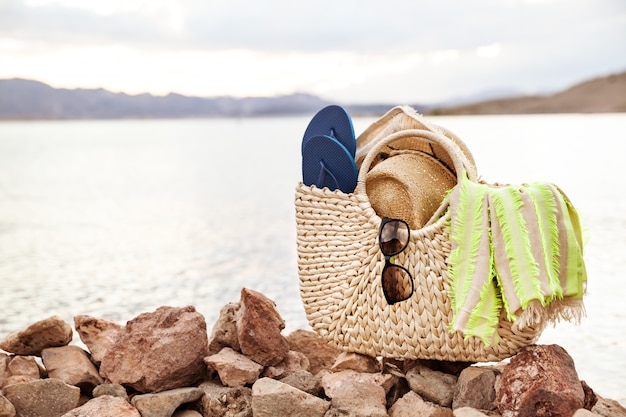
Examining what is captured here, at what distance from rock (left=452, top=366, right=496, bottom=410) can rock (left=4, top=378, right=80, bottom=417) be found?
125 cm

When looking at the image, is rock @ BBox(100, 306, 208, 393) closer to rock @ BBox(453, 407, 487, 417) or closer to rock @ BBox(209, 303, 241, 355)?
rock @ BBox(209, 303, 241, 355)

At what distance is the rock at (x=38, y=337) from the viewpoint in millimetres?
2688

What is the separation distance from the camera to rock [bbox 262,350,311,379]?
2.54m

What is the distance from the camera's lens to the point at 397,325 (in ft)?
8.07

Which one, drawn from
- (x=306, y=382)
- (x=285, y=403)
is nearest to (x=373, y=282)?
(x=306, y=382)

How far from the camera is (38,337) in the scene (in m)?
2.70

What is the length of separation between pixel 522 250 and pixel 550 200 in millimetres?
199

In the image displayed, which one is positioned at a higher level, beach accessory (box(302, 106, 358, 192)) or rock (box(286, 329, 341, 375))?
beach accessory (box(302, 106, 358, 192))

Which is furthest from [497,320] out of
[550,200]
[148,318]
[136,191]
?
[136,191]

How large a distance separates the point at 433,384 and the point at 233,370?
66cm

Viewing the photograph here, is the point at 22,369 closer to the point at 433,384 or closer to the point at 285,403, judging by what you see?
the point at 285,403

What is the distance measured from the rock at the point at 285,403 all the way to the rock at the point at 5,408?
738 mm

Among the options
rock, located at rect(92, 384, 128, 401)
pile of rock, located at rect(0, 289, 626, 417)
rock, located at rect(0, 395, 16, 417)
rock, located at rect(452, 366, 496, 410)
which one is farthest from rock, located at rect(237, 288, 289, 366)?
rock, located at rect(0, 395, 16, 417)

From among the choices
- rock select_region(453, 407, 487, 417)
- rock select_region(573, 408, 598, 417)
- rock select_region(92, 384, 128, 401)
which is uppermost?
rock select_region(573, 408, 598, 417)
